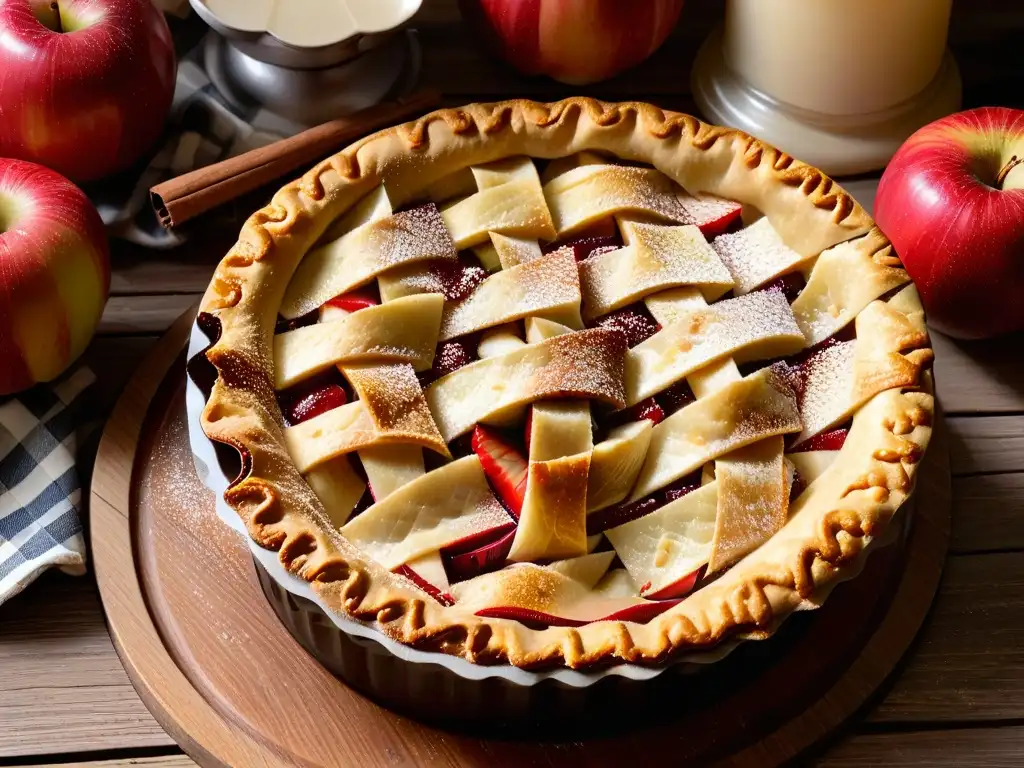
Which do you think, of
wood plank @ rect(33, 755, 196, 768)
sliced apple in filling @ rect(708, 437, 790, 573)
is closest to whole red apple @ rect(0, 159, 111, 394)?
wood plank @ rect(33, 755, 196, 768)

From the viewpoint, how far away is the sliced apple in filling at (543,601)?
1.11 meters

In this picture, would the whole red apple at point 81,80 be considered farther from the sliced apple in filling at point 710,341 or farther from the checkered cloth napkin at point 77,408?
the sliced apple in filling at point 710,341

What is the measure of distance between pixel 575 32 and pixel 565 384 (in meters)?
0.66

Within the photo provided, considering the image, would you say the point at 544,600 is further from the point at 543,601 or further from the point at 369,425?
the point at 369,425

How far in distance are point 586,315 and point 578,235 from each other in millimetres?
130

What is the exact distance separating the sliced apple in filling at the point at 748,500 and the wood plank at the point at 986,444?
0.37 meters

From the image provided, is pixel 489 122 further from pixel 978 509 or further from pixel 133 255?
pixel 978 509

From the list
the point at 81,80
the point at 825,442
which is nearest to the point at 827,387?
the point at 825,442

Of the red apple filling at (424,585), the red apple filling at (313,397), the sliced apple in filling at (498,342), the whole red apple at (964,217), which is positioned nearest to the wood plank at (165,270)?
the red apple filling at (313,397)

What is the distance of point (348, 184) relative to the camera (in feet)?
4.65

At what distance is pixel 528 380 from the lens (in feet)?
4.07

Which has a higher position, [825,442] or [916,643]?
[825,442]

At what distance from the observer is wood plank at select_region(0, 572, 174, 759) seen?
123cm

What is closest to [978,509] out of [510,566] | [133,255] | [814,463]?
[814,463]
